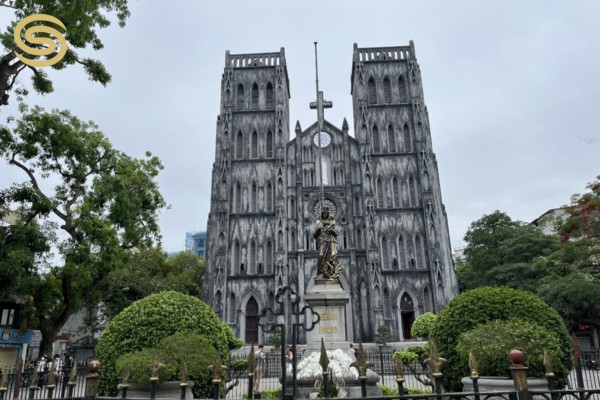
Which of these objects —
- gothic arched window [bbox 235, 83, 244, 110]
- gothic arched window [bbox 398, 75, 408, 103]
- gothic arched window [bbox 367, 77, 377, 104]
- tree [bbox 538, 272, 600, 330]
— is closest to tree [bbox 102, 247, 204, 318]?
gothic arched window [bbox 235, 83, 244, 110]

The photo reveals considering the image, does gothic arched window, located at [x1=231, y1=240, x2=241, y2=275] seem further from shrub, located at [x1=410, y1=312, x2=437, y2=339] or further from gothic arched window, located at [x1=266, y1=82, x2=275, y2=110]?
shrub, located at [x1=410, y1=312, x2=437, y2=339]

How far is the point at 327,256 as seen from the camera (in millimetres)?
11312

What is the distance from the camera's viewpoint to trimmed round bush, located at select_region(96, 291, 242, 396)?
319 inches

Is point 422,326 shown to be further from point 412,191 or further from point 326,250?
point 412,191

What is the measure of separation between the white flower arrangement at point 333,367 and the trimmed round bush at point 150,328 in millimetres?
1592

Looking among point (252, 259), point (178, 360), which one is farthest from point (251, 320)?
point (178, 360)

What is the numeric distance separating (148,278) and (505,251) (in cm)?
2467

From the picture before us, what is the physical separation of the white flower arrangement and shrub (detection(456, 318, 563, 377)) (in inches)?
86.2

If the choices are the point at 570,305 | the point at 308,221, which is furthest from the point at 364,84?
the point at 570,305

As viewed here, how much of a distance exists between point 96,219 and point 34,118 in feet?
14.3

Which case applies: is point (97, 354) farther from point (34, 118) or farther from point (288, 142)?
point (288, 142)

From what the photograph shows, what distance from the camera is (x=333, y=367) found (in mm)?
8484

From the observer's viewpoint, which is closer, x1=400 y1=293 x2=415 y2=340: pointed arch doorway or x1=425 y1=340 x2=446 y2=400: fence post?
x1=425 y1=340 x2=446 y2=400: fence post

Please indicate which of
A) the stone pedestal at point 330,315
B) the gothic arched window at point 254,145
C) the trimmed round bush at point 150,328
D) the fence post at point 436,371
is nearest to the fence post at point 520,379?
the fence post at point 436,371
